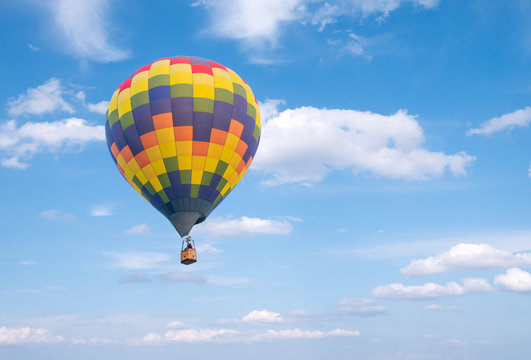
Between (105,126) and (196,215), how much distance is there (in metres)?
9.30

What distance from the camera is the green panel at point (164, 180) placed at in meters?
31.2

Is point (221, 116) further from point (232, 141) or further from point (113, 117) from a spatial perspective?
point (113, 117)

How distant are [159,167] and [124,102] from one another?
5013 mm

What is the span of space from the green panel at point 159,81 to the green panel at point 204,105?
2277 millimetres

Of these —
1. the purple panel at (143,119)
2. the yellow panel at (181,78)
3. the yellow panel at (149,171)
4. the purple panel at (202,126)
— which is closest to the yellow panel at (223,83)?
the yellow panel at (181,78)

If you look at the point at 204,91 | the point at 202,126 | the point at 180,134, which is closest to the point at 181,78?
the point at 204,91

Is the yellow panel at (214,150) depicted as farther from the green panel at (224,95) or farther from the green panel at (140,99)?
the green panel at (140,99)

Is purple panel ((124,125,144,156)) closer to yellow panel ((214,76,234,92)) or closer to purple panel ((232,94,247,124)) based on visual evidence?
yellow panel ((214,76,234,92))

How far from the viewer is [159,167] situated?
102 ft

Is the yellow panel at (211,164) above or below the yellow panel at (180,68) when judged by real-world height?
below

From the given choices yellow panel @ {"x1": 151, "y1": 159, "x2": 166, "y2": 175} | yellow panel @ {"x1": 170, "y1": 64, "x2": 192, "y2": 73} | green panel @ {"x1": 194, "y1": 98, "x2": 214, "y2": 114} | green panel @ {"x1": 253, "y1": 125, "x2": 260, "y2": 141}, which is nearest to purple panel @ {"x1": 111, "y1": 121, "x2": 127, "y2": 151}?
yellow panel @ {"x1": 151, "y1": 159, "x2": 166, "y2": 175}

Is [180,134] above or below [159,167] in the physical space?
above

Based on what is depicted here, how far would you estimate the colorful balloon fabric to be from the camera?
102 ft

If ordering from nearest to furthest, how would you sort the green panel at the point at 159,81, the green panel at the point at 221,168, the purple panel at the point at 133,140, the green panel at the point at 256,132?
the purple panel at the point at 133,140, the green panel at the point at 159,81, the green panel at the point at 221,168, the green panel at the point at 256,132
